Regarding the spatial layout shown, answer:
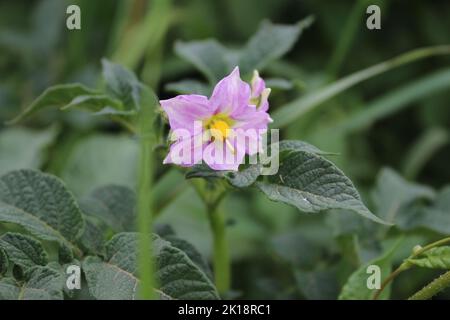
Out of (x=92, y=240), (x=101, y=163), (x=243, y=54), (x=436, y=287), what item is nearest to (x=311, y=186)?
(x=436, y=287)

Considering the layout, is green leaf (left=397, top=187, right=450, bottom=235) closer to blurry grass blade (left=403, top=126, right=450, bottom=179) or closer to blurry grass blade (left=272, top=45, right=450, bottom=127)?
blurry grass blade (left=272, top=45, right=450, bottom=127)

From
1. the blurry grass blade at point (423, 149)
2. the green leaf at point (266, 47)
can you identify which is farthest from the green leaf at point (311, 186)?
the blurry grass blade at point (423, 149)

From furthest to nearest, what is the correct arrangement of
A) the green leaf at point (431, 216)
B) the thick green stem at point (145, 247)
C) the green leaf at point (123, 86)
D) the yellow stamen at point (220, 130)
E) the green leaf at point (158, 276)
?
the green leaf at point (431, 216) → the green leaf at point (123, 86) → the yellow stamen at point (220, 130) → the green leaf at point (158, 276) → the thick green stem at point (145, 247)

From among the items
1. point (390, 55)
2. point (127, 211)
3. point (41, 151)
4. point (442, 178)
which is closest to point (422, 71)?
point (390, 55)

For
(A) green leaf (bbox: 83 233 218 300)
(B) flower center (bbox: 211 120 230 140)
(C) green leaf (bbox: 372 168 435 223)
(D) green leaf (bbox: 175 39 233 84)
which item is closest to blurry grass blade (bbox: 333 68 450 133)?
(C) green leaf (bbox: 372 168 435 223)

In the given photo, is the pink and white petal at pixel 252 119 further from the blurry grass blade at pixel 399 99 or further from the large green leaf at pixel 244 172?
the blurry grass blade at pixel 399 99

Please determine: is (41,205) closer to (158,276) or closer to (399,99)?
(158,276)
